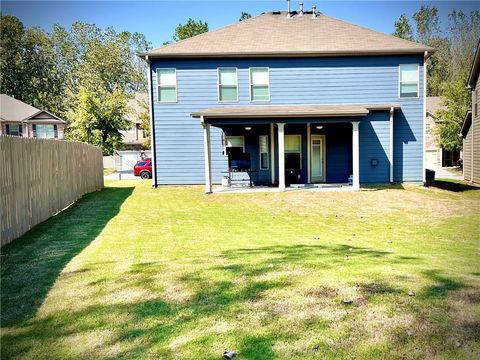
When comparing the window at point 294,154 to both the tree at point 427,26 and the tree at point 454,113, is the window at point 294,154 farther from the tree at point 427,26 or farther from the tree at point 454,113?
the tree at point 427,26

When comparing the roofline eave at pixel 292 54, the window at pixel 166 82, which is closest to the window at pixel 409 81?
the roofline eave at pixel 292 54

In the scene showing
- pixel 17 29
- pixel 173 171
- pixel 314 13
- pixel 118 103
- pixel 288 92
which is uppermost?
pixel 17 29

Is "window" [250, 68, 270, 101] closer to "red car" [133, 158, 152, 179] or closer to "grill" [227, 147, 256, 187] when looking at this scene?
"grill" [227, 147, 256, 187]

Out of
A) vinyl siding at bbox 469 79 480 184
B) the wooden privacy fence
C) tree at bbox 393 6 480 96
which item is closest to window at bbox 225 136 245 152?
the wooden privacy fence

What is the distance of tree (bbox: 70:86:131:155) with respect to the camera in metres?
34.9

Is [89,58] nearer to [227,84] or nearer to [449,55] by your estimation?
[227,84]

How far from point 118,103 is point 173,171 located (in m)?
20.9

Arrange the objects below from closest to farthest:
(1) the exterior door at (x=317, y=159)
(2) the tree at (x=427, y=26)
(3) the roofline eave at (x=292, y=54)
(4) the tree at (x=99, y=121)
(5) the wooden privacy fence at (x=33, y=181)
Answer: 1. (5) the wooden privacy fence at (x=33, y=181)
2. (3) the roofline eave at (x=292, y=54)
3. (1) the exterior door at (x=317, y=159)
4. (4) the tree at (x=99, y=121)
5. (2) the tree at (x=427, y=26)

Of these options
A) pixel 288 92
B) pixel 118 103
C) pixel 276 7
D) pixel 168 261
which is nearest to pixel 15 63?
pixel 118 103

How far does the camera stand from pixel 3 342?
3.37 meters

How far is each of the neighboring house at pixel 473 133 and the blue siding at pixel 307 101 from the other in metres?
4.34

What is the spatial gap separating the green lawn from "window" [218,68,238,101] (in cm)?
1121

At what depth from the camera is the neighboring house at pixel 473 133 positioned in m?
20.9

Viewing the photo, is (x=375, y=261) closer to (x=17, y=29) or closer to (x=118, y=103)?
(x=118, y=103)
